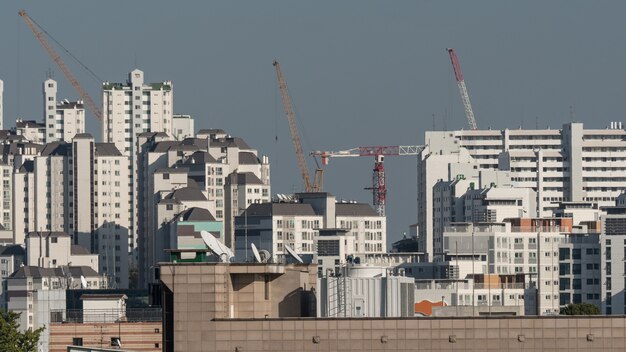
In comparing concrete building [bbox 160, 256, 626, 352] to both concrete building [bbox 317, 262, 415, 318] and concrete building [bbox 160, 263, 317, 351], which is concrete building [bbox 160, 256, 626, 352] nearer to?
concrete building [bbox 160, 263, 317, 351]

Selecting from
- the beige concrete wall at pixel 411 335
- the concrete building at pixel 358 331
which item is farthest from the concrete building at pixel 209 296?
the beige concrete wall at pixel 411 335

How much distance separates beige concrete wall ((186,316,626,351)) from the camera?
72.2 metres

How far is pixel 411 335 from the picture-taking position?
238 feet

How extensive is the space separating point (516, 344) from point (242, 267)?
8.01 meters

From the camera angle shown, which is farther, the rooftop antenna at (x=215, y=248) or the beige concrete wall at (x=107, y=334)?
the beige concrete wall at (x=107, y=334)

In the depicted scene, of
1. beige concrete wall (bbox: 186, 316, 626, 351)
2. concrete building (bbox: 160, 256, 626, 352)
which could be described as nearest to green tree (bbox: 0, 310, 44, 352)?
concrete building (bbox: 160, 256, 626, 352)

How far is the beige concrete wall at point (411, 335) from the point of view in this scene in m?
72.2

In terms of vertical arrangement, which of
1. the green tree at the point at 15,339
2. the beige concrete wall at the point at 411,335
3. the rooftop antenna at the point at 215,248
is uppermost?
the rooftop antenna at the point at 215,248

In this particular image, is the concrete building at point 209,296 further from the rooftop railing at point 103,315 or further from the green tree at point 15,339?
the rooftop railing at point 103,315

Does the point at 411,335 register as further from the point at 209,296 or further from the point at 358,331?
the point at 209,296

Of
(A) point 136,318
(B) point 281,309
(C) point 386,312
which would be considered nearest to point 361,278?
(C) point 386,312

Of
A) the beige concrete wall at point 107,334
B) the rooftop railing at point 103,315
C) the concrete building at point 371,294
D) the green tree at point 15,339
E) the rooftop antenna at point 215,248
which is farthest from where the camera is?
the rooftop railing at point 103,315

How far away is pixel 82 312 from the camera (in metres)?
138

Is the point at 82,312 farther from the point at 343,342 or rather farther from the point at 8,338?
the point at 343,342
